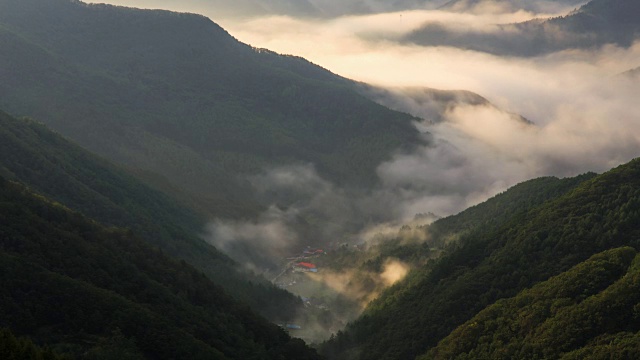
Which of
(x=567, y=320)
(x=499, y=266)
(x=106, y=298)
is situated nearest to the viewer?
(x=106, y=298)

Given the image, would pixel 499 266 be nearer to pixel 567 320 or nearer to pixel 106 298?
→ pixel 567 320

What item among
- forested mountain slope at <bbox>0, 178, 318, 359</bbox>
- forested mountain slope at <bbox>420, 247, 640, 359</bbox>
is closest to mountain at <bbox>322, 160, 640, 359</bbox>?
forested mountain slope at <bbox>420, 247, 640, 359</bbox>

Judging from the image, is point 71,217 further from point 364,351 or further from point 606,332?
point 606,332

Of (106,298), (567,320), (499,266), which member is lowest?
(106,298)

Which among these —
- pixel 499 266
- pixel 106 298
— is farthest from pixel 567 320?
pixel 106 298

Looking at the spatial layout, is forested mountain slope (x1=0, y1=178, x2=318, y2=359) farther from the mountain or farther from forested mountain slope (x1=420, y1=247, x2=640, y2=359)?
Result: forested mountain slope (x1=420, y1=247, x2=640, y2=359)

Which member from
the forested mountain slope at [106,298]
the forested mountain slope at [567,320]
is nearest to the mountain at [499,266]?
the forested mountain slope at [567,320]
